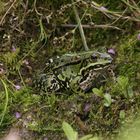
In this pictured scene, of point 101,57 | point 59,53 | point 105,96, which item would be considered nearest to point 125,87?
point 105,96

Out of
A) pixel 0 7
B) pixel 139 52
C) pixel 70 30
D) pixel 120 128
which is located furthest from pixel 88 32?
pixel 120 128

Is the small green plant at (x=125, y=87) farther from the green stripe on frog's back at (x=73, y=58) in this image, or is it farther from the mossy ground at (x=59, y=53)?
the green stripe on frog's back at (x=73, y=58)

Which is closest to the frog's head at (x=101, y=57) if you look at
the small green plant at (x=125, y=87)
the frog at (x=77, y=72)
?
the frog at (x=77, y=72)

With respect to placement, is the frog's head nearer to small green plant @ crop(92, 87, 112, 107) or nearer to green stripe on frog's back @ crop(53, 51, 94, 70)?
green stripe on frog's back @ crop(53, 51, 94, 70)

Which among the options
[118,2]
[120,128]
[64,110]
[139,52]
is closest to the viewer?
[120,128]

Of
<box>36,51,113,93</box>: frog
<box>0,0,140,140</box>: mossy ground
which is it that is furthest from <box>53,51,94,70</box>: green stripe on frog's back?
<box>0,0,140,140</box>: mossy ground

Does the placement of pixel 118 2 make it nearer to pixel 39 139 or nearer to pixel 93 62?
pixel 93 62
